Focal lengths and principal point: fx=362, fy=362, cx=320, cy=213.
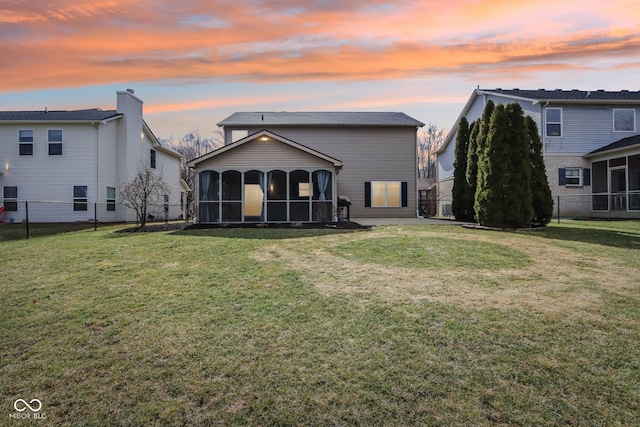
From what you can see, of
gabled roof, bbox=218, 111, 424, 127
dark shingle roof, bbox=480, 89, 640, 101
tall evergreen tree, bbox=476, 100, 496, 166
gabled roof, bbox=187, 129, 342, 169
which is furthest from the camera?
gabled roof, bbox=218, 111, 424, 127

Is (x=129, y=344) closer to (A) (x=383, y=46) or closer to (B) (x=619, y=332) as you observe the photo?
(B) (x=619, y=332)

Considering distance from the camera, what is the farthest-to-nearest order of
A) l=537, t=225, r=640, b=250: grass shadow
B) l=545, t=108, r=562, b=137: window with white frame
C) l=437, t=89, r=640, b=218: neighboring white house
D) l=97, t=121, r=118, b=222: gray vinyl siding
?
l=545, t=108, r=562, b=137: window with white frame < l=437, t=89, r=640, b=218: neighboring white house < l=97, t=121, r=118, b=222: gray vinyl siding < l=537, t=225, r=640, b=250: grass shadow

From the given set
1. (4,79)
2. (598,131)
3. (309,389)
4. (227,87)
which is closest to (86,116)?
(4,79)

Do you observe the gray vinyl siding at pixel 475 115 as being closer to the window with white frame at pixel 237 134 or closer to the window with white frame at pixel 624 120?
the window with white frame at pixel 624 120

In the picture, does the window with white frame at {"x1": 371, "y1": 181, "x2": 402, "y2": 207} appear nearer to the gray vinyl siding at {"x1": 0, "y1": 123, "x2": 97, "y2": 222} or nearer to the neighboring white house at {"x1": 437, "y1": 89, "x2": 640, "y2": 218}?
the neighboring white house at {"x1": 437, "y1": 89, "x2": 640, "y2": 218}

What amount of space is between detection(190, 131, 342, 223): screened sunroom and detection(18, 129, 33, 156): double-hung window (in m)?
10.5

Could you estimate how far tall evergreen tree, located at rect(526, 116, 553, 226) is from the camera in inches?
488

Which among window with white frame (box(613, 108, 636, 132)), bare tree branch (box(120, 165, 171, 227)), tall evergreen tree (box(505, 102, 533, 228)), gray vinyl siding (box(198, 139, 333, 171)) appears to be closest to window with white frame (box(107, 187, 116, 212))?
bare tree branch (box(120, 165, 171, 227))

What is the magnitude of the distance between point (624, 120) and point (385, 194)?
46.2 ft

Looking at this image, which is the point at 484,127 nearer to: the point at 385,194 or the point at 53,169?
the point at 385,194

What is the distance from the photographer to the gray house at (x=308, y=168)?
15.8 m

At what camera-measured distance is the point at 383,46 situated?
A: 474 inches

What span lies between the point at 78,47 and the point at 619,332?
43.6 ft

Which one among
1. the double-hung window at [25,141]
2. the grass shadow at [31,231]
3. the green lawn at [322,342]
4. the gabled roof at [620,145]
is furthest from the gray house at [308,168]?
the double-hung window at [25,141]
